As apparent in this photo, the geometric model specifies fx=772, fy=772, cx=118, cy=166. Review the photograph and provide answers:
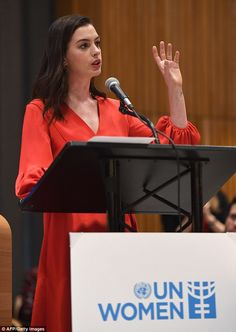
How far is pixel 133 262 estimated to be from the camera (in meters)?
2.34

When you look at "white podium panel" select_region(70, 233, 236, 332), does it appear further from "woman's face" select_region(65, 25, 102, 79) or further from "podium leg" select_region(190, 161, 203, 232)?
"woman's face" select_region(65, 25, 102, 79)

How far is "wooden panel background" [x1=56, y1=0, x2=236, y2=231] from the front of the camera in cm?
745

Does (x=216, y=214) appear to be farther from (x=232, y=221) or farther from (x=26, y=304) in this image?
(x=26, y=304)

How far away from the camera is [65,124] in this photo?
3061mm

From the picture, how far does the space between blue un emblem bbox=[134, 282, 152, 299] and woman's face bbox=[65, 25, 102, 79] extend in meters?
1.14

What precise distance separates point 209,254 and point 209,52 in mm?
5637

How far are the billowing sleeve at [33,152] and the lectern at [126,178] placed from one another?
0.14m

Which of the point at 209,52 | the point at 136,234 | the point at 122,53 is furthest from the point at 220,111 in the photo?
the point at 136,234

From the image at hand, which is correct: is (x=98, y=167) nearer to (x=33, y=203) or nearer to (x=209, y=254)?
(x=33, y=203)

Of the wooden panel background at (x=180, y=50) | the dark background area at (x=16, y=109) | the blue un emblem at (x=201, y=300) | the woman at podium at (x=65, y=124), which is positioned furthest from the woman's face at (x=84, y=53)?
the dark background area at (x=16, y=109)

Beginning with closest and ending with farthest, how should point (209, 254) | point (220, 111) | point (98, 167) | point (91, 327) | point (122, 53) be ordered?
point (91, 327) → point (209, 254) → point (98, 167) → point (122, 53) → point (220, 111)

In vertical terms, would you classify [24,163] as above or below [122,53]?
below

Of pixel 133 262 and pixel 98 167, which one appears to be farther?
pixel 98 167

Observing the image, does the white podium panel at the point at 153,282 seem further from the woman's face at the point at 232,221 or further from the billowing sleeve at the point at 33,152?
the woman's face at the point at 232,221
